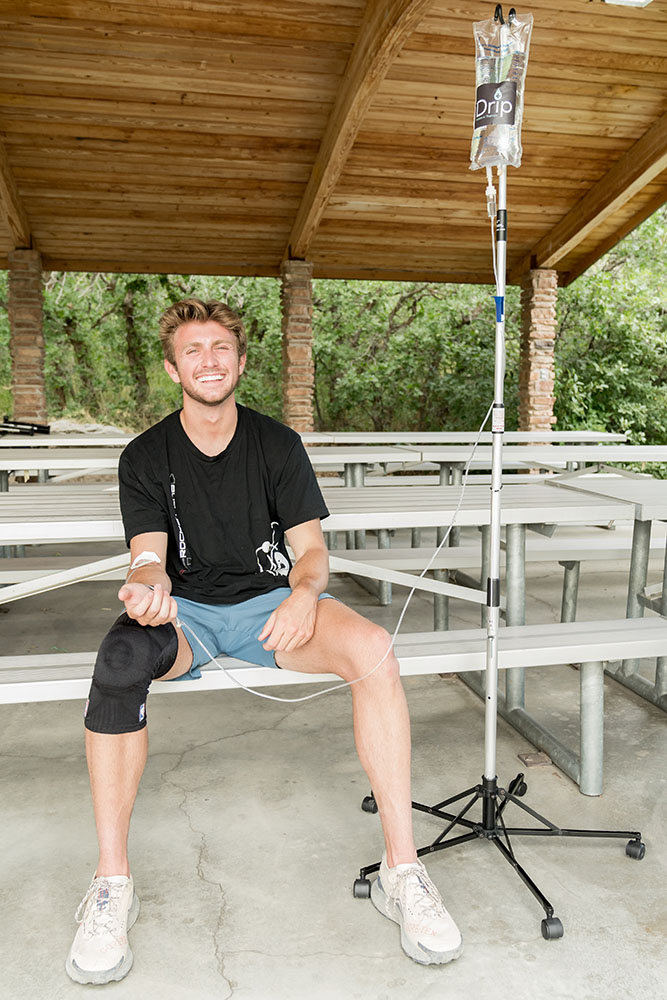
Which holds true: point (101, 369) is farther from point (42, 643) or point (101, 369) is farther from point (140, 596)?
point (140, 596)

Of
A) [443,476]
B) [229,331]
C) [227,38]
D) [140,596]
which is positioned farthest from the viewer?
[227,38]

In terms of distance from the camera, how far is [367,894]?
202cm

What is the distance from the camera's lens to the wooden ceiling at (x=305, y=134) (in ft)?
19.3

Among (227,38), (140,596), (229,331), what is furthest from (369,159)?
(140,596)

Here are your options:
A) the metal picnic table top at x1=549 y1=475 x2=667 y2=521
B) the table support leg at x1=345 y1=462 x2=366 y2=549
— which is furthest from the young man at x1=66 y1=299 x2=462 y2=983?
the table support leg at x1=345 y1=462 x2=366 y2=549

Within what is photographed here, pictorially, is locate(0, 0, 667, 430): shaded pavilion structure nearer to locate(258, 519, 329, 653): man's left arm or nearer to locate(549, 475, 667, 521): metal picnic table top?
locate(549, 475, 667, 521): metal picnic table top

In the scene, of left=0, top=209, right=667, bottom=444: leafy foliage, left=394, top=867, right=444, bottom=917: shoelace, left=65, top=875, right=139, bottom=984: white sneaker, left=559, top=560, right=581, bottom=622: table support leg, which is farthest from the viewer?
left=0, top=209, right=667, bottom=444: leafy foliage

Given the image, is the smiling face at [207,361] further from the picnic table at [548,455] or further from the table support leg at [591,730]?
the picnic table at [548,455]

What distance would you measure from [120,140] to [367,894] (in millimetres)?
6443

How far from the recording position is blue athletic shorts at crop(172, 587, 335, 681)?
2.28m

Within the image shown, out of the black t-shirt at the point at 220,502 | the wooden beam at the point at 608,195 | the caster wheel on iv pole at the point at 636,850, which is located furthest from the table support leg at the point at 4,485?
the wooden beam at the point at 608,195

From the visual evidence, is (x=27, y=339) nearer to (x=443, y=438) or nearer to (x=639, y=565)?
(x=443, y=438)

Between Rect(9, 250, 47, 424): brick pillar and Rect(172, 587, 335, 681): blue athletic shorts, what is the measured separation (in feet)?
22.5

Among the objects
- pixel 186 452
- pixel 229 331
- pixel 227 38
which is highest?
pixel 227 38
